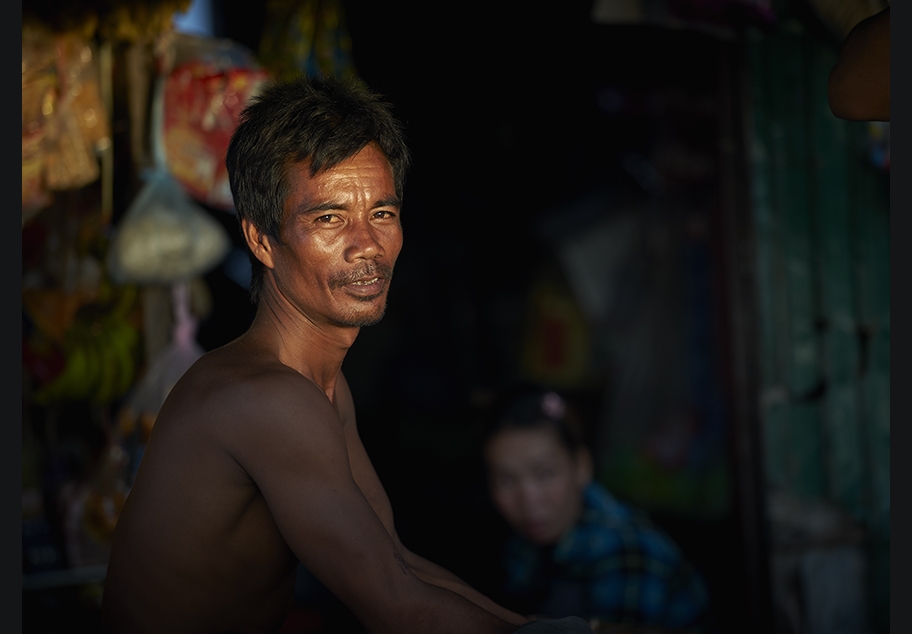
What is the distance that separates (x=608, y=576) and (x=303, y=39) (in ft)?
8.54

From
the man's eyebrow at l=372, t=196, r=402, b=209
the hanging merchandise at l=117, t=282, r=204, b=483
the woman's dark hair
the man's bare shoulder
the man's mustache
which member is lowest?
the woman's dark hair

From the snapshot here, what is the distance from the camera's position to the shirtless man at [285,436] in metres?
1.61

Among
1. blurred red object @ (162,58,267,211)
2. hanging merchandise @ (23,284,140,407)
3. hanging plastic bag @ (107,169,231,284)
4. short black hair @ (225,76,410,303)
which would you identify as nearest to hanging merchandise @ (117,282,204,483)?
hanging merchandise @ (23,284,140,407)

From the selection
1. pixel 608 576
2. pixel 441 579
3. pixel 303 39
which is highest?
pixel 303 39

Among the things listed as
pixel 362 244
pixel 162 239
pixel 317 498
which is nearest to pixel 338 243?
pixel 362 244

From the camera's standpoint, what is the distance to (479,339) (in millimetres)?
4820

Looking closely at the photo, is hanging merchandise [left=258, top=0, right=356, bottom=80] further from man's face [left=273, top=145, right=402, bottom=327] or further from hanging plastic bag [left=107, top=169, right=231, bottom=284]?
man's face [left=273, top=145, right=402, bottom=327]

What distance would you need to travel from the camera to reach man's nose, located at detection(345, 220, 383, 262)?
1855 mm

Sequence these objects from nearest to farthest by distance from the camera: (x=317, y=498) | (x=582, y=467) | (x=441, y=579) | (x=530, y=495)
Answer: (x=317, y=498), (x=441, y=579), (x=530, y=495), (x=582, y=467)

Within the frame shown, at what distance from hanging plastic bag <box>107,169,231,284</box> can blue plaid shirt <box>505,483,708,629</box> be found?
1.84 metres

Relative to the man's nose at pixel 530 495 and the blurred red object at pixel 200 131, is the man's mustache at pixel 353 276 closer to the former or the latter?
the blurred red object at pixel 200 131

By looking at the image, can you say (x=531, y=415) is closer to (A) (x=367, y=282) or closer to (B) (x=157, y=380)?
(B) (x=157, y=380)

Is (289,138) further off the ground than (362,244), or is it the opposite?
(289,138)

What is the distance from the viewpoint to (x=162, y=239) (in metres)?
2.97
